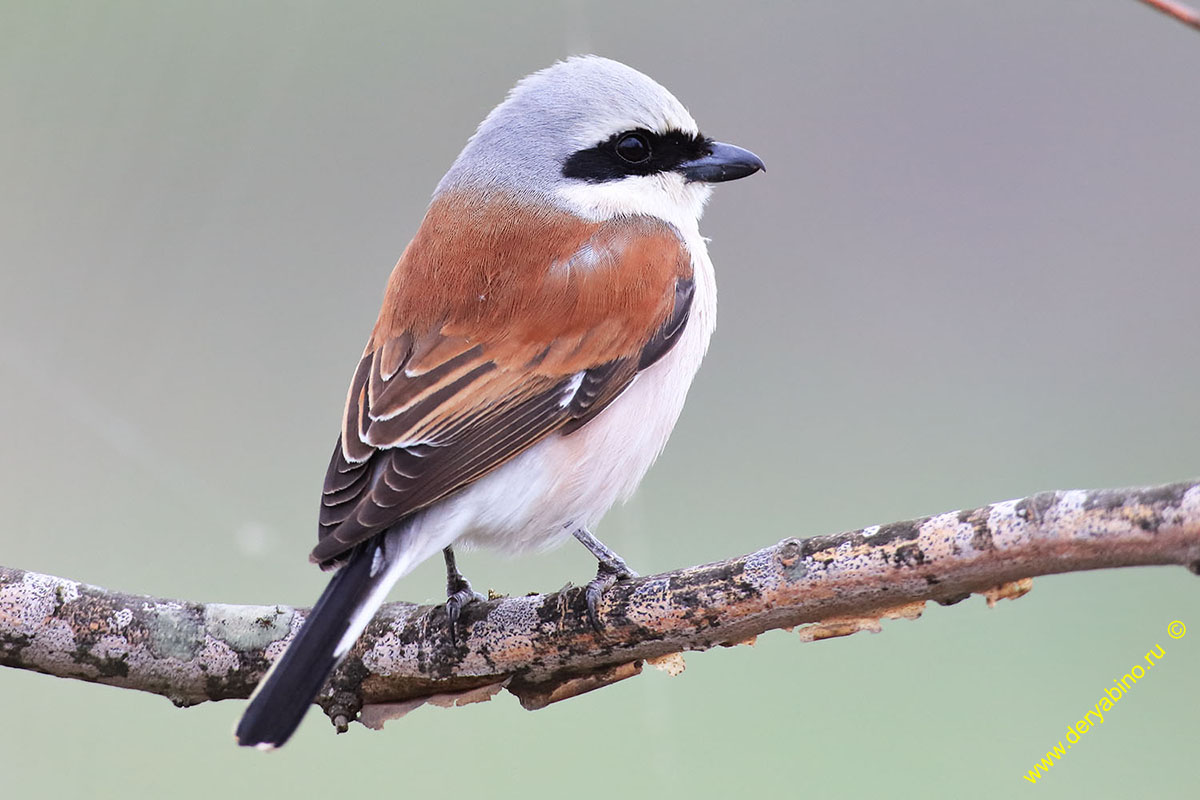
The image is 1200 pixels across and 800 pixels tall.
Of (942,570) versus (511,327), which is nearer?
(942,570)

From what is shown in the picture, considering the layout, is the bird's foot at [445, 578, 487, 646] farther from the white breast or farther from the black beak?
the black beak

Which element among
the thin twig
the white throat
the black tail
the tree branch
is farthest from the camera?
the white throat

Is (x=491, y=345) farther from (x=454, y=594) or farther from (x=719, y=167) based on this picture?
(x=719, y=167)

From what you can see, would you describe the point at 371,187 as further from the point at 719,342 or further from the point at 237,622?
the point at 237,622

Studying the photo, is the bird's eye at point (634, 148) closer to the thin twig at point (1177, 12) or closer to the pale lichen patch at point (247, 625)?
the pale lichen patch at point (247, 625)

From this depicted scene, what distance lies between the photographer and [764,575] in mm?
1527

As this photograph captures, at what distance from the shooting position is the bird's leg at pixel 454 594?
71.1 inches

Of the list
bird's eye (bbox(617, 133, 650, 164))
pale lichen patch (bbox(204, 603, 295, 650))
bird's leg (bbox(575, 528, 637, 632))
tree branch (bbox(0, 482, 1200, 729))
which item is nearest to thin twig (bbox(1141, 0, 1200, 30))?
tree branch (bbox(0, 482, 1200, 729))

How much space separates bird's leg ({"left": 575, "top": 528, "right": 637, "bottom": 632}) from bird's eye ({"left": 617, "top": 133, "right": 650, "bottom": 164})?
694mm

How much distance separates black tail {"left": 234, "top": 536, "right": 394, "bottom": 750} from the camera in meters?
1.52

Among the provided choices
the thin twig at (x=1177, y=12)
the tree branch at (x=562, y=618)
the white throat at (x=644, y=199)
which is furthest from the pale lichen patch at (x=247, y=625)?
the thin twig at (x=1177, y=12)

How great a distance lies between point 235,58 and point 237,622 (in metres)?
2.25

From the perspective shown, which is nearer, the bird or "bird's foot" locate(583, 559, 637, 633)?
"bird's foot" locate(583, 559, 637, 633)

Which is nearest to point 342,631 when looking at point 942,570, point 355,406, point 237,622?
point 237,622
